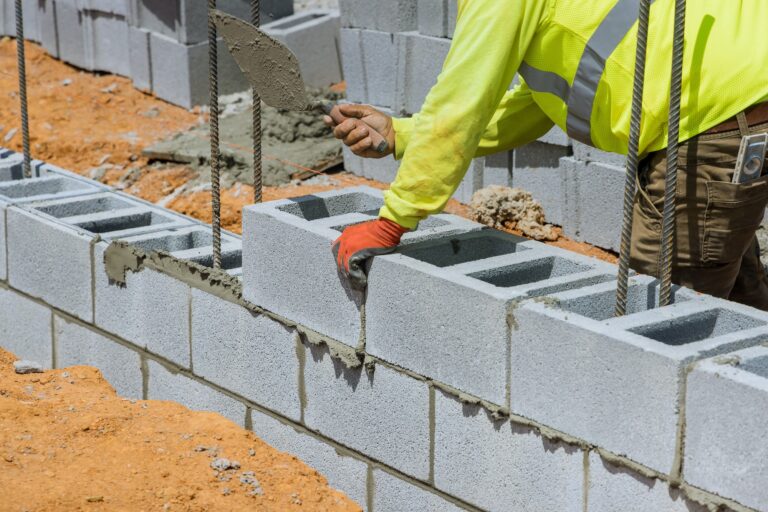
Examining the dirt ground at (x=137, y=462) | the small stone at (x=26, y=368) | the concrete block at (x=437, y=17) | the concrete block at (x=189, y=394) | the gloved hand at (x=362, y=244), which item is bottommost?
the small stone at (x=26, y=368)

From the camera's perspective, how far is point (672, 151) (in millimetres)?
3498

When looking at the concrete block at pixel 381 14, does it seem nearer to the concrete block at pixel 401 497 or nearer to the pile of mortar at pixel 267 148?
the pile of mortar at pixel 267 148

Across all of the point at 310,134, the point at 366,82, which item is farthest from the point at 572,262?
the point at 310,134

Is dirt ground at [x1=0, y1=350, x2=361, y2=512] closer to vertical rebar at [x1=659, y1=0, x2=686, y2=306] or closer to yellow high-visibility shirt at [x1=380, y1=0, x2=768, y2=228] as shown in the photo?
yellow high-visibility shirt at [x1=380, y1=0, x2=768, y2=228]

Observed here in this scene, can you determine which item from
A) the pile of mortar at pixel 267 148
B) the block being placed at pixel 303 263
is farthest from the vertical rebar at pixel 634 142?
the pile of mortar at pixel 267 148

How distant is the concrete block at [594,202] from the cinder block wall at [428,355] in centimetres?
212

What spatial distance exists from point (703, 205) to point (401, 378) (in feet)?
3.50

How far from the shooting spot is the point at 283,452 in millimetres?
4602

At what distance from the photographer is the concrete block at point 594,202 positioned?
6.45 m

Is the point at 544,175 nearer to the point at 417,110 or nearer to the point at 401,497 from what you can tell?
the point at 417,110

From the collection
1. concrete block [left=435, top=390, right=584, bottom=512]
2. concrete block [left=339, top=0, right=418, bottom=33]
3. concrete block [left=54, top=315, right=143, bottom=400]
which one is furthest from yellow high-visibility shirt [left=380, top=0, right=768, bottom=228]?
concrete block [left=339, top=0, right=418, bottom=33]

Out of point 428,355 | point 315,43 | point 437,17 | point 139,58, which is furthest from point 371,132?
point 139,58

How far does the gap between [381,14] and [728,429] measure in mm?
5073

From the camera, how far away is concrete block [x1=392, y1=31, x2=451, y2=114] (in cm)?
733
